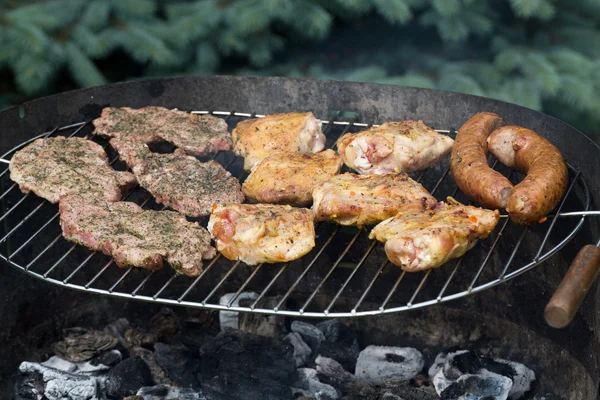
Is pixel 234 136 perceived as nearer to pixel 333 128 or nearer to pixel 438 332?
pixel 333 128

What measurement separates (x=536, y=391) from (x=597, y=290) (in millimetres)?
817

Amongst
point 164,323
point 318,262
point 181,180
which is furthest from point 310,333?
point 181,180

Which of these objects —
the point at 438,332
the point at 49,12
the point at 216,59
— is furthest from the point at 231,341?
the point at 49,12

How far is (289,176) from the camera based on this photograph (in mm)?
3324

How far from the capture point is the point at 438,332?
3.97m

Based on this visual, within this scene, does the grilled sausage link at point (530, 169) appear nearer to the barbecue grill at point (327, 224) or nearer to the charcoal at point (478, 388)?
the barbecue grill at point (327, 224)

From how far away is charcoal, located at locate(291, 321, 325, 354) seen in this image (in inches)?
157

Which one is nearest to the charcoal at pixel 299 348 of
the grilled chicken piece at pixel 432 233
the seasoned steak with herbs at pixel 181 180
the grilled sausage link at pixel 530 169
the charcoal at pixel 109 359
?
the charcoal at pixel 109 359

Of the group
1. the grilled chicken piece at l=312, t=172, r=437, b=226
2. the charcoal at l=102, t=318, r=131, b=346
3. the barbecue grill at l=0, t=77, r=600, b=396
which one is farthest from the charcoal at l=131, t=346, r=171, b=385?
the grilled chicken piece at l=312, t=172, r=437, b=226

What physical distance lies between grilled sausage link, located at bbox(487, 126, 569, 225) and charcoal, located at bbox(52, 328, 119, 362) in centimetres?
234

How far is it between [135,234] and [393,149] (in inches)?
49.8

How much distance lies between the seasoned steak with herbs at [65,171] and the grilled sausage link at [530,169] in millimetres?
1778

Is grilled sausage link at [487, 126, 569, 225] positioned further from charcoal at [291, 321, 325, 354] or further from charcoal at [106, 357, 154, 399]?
charcoal at [106, 357, 154, 399]

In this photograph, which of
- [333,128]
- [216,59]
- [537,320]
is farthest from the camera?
[216,59]
